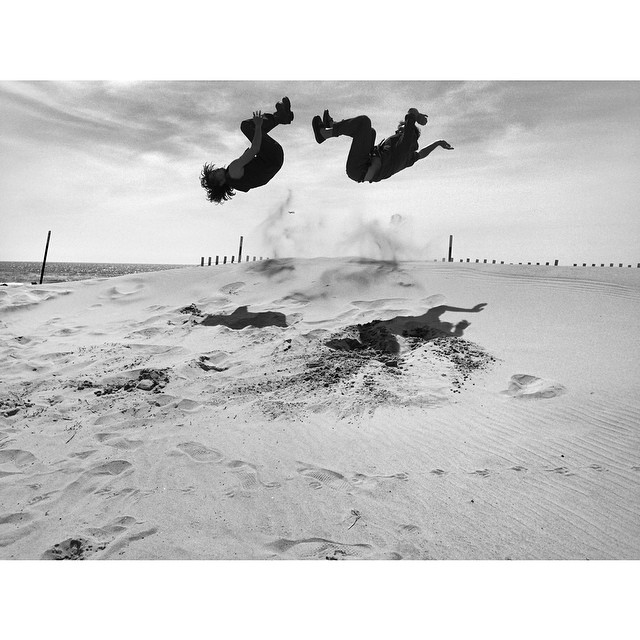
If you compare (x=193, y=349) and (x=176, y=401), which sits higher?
(x=193, y=349)

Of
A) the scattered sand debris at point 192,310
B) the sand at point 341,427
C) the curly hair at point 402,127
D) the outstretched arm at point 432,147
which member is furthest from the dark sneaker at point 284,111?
the scattered sand debris at point 192,310

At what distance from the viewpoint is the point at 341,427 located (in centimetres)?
319

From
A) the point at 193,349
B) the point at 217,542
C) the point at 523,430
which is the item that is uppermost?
the point at 193,349

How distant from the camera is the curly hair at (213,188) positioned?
5.26 metres

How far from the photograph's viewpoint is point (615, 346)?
13.1ft

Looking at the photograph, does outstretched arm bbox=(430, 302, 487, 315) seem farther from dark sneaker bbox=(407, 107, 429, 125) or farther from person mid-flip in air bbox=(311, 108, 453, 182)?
dark sneaker bbox=(407, 107, 429, 125)

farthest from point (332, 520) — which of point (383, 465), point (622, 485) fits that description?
point (622, 485)

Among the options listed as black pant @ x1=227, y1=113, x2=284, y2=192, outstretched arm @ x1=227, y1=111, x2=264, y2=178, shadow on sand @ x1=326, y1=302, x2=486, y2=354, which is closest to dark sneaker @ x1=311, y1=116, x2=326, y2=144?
black pant @ x1=227, y1=113, x2=284, y2=192

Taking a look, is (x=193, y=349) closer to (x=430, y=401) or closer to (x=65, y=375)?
(x=65, y=375)

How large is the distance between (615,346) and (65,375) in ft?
15.6

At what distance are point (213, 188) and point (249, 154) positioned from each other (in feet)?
1.97

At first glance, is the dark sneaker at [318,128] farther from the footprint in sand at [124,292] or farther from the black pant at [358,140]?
the footprint in sand at [124,292]

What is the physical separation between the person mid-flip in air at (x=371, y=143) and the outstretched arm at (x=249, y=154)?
59 cm

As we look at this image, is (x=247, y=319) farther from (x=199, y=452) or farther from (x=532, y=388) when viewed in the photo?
(x=532, y=388)
